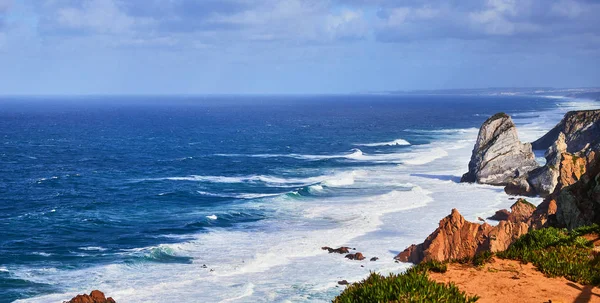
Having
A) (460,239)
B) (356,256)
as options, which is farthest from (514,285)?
(356,256)

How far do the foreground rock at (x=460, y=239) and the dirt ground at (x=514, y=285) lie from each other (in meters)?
23.0

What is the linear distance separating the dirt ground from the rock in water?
54669 mm

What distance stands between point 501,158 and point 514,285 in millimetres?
57221

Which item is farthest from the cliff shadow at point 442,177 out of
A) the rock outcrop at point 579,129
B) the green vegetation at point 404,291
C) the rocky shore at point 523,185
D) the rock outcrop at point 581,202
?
the green vegetation at point 404,291

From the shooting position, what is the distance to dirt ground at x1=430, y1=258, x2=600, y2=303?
43.5 feet

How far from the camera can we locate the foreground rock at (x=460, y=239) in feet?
123

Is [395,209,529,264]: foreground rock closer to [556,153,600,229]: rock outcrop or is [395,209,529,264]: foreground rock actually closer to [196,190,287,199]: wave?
[556,153,600,229]: rock outcrop

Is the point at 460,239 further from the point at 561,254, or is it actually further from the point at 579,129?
the point at 579,129

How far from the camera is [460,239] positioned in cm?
3928

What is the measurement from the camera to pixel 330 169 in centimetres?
8238

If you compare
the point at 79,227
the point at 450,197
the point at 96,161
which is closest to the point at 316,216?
the point at 450,197

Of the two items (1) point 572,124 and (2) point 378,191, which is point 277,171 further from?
(1) point 572,124

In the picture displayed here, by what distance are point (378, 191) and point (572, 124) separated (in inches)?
1593

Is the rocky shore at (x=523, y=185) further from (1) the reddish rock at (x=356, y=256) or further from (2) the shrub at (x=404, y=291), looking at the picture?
(2) the shrub at (x=404, y=291)
